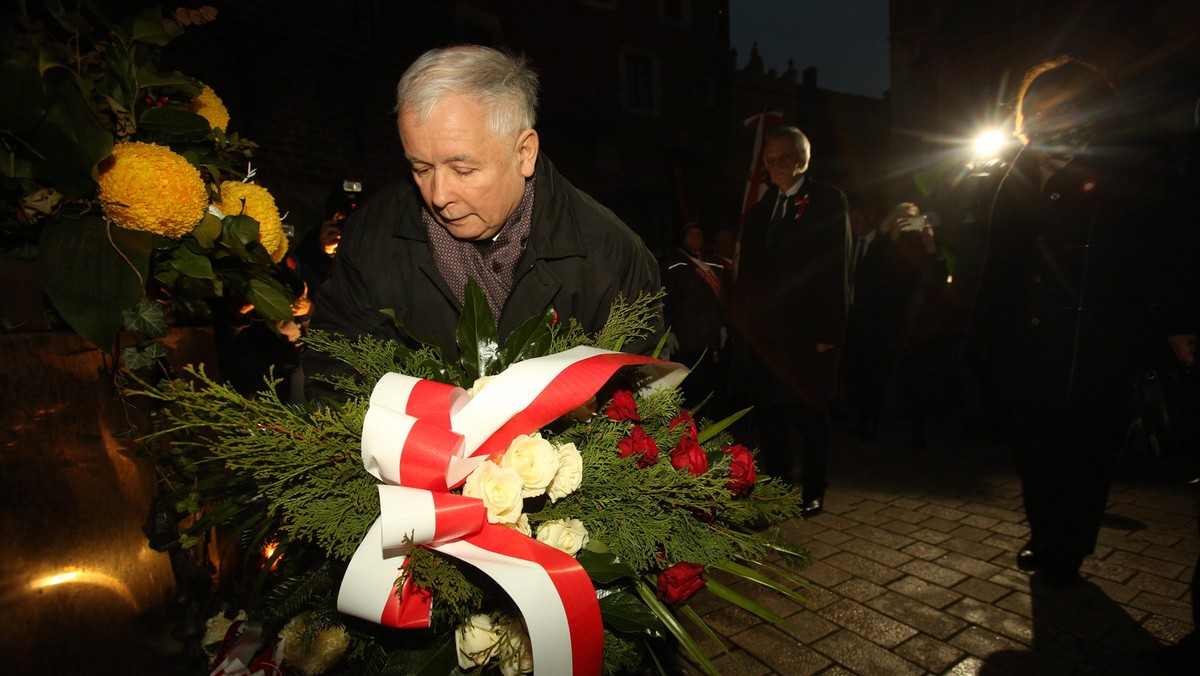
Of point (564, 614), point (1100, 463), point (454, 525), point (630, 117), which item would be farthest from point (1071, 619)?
point (630, 117)

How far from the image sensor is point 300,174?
9.41 m

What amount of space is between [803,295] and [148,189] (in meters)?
3.54

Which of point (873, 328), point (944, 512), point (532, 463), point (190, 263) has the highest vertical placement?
point (190, 263)

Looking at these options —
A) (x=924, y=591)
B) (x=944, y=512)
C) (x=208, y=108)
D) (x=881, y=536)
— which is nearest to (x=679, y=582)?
(x=208, y=108)

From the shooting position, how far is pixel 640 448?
1.29 metres

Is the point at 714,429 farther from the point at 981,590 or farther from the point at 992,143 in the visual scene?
the point at 992,143

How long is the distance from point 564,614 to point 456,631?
9.9 inches

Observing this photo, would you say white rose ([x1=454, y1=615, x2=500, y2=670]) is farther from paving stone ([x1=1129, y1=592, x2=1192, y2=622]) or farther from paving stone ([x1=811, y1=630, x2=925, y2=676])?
paving stone ([x1=1129, y1=592, x2=1192, y2=622])

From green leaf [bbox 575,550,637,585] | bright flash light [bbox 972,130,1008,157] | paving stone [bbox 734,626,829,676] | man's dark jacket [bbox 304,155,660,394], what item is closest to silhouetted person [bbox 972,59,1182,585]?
paving stone [bbox 734,626,829,676]

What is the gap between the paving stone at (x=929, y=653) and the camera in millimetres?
2572

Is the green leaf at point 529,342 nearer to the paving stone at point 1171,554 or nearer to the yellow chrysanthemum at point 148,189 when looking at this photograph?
the yellow chrysanthemum at point 148,189

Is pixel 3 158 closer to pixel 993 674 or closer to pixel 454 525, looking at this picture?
pixel 454 525

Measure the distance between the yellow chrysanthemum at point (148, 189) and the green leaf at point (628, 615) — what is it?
117 centimetres

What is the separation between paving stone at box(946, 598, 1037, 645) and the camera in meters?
2.76
